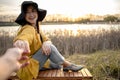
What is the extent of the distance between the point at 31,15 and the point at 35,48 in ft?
0.97

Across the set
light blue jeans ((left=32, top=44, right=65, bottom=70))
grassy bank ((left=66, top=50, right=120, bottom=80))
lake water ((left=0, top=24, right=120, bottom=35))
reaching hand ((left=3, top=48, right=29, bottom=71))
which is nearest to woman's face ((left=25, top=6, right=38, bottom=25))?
light blue jeans ((left=32, top=44, right=65, bottom=70))

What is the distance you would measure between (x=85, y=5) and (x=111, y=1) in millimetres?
797

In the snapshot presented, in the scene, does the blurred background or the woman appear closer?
the woman

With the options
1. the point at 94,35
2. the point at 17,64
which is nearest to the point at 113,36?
the point at 94,35

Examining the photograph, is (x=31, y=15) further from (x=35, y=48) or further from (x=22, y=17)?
(x=35, y=48)

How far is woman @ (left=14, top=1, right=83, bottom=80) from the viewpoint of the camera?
8.80 feet

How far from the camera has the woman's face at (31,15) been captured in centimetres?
285

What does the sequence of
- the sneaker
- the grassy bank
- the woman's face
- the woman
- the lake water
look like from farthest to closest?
the lake water, the grassy bank, the sneaker, the woman's face, the woman

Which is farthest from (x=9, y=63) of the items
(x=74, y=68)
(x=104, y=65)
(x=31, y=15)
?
(x=104, y=65)

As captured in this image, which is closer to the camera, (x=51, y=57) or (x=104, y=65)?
(x=51, y=57)

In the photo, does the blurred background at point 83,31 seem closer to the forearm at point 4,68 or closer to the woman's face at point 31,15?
the woman's face at point 31,15

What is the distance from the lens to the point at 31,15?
2857 millimetres

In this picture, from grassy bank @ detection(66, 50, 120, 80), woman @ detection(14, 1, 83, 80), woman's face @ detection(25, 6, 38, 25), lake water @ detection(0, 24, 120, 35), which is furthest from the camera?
lake water @ detection(0, 24, 120, 35)

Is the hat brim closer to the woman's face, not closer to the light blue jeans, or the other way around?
the woman's face
